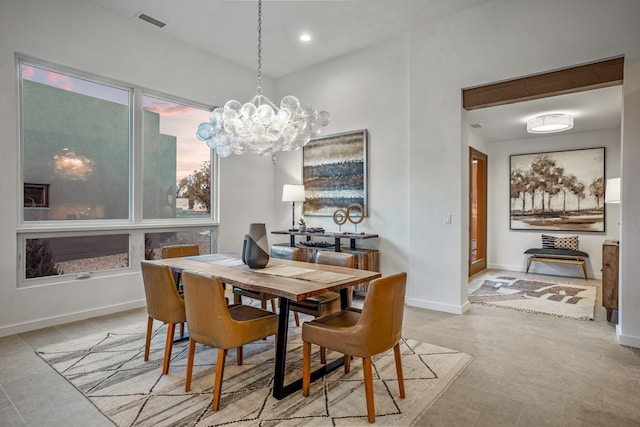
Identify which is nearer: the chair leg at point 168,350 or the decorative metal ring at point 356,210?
the chair leg at point 168,350

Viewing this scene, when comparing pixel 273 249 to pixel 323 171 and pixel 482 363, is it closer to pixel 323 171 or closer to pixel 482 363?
pixel 323 171

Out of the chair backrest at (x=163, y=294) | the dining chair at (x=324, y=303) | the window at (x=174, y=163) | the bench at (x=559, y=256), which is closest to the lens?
the chair backrest at (x=163, y=294)

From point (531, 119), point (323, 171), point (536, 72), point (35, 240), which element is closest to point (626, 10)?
point (536, 72)

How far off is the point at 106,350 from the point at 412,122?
3.95 meters

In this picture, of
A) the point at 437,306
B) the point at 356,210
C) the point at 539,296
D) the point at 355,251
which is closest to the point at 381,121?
the point at 356,210

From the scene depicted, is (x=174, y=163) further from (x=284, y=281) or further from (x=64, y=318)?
(x=284, y=281)

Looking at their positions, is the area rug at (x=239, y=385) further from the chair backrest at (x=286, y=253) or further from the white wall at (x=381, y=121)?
the white wall at (x=381, y=121)

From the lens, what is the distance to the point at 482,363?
2.78 m

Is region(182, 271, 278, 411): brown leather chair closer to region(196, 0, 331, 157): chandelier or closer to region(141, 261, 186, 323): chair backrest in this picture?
region(141, 261, 186, 323): chair backrest

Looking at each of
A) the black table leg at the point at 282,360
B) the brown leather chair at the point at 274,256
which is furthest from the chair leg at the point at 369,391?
the brown leather chair at the point at 274,256

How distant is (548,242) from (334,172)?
4.42m

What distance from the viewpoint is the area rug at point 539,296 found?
13.9 ft

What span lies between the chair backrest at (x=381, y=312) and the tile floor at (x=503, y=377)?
505 mm

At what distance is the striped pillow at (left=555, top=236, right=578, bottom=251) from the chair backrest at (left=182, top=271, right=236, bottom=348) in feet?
21.6
